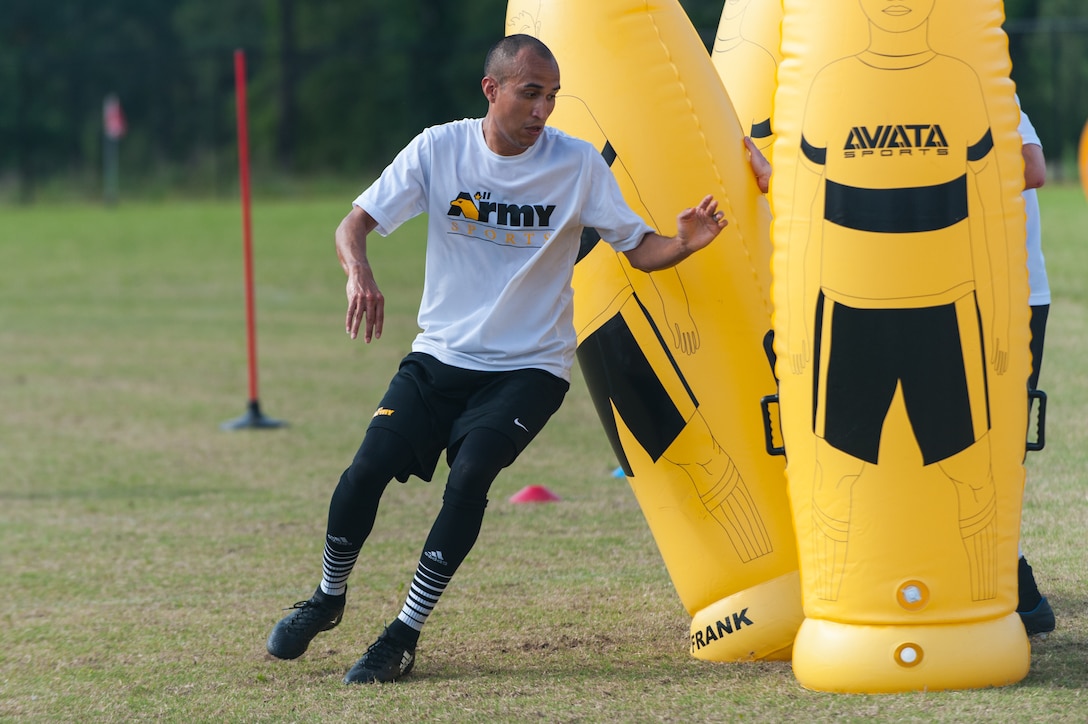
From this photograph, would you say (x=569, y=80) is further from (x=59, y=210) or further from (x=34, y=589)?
(x=59, y=210)

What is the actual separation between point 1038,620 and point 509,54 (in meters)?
2.25

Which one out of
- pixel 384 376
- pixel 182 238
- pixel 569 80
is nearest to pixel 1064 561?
pixel 569 80

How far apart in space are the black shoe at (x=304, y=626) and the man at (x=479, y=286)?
0.12 feet

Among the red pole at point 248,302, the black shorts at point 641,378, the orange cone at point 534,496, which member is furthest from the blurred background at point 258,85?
the black shorts at point 641,378

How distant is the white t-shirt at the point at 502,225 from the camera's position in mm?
3916

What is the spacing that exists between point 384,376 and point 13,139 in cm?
3020

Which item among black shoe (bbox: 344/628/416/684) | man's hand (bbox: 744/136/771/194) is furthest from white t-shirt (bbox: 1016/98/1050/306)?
black shoe (bbox: 344/628/416/684)

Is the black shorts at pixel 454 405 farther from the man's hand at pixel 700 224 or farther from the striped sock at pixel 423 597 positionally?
the man's hand at pixel 700 224

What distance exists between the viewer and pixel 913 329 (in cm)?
354

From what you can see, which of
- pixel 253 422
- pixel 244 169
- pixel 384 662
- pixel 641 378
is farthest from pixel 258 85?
pixel 384 662

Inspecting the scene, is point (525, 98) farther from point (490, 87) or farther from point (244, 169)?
point (244, 169)

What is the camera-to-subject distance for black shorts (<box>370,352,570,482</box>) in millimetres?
3875

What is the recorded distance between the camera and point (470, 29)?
3969cm

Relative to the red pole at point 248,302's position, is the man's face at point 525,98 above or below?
above
